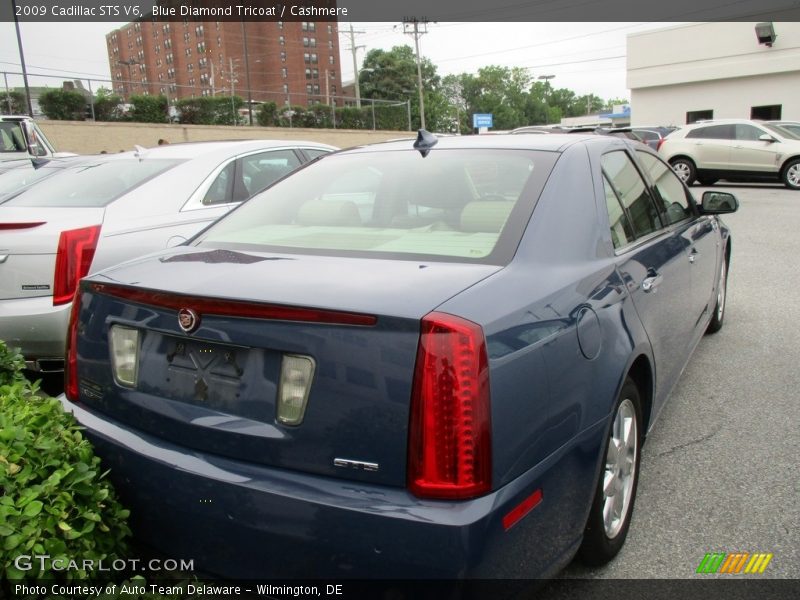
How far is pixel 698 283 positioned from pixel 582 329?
218cm

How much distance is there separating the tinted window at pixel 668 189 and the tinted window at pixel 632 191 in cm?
23

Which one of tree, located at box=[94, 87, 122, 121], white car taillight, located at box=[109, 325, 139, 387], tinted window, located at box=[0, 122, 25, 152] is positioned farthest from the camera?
tree, located at box=[94, 87, 122, 121]

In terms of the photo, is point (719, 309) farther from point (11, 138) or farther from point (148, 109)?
point (148, 109)

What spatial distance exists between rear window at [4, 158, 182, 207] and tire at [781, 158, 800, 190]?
16207mm

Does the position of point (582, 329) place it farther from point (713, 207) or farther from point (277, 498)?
point (713, 207)

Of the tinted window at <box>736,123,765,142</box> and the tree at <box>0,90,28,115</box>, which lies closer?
the tinted window at <box>736,123,765,142</box>

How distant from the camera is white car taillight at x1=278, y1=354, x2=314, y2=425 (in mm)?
1884

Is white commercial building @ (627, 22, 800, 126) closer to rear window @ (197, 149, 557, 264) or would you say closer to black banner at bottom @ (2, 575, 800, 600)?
rear window @ (197, 149, 557, 264)

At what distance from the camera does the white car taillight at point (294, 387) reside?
1.88 m

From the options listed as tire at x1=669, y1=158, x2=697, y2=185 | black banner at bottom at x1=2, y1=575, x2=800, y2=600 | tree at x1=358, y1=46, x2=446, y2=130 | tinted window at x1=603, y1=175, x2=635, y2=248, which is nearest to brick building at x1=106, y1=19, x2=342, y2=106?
tree at x1=358, y1=46, x2=446, y2=130

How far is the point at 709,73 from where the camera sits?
32.8m

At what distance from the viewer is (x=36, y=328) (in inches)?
159

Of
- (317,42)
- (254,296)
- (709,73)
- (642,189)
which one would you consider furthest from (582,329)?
(317,42)

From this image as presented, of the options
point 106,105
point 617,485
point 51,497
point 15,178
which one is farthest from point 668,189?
point 106,105
